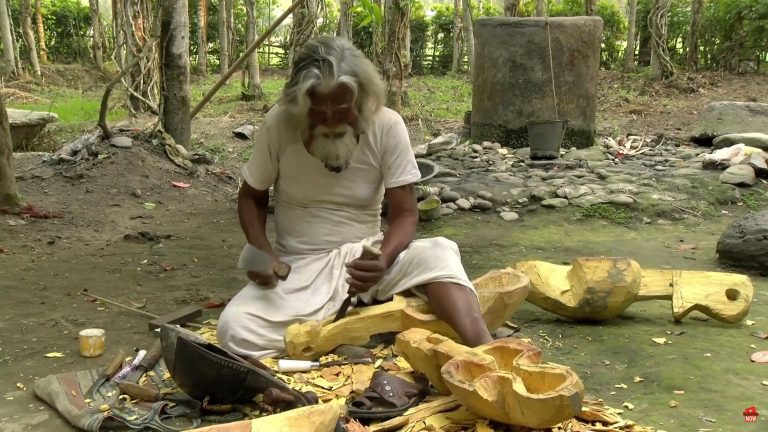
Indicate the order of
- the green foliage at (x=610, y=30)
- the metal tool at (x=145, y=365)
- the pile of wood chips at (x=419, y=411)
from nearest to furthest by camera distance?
the pile of wood chips at (x=419, y=411) → the metal tool at (x=145, y=365) → the green foliage at (x=610, y=30)

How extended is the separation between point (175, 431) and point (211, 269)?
2.30 m

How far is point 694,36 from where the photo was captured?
14625 mm

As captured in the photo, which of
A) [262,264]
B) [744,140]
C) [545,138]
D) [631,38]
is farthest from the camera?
[631,38]

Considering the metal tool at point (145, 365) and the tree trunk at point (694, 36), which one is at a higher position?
the tree trunk at point (694, 36)

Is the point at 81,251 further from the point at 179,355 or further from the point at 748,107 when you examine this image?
the point at 748,107

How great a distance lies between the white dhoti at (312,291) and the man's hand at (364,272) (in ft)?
0.53

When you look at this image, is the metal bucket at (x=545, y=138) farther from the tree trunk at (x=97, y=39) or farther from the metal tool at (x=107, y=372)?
the tree trunk at (x=97, y=39)

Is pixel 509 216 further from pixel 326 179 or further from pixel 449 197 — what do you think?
pixel 326 179

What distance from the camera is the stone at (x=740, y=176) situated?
6.62 m

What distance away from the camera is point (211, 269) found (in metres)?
4.64

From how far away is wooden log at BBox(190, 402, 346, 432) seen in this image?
2203mm

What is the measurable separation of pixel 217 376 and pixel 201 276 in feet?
6.67

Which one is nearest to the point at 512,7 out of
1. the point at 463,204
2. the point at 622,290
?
the point at 463,204

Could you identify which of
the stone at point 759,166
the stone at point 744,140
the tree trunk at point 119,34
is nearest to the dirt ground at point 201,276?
the stone at point 759,166
